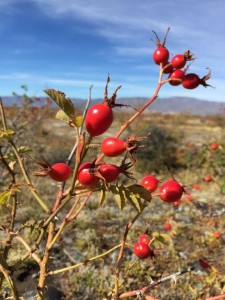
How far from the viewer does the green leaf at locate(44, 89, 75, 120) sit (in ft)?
4.02

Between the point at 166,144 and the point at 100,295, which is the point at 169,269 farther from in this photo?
the point at 166,144

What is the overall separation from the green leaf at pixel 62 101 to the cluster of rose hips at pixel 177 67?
0.43 metres

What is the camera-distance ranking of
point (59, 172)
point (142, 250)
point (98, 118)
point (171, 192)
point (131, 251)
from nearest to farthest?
1. point (98, 118)
2. point (59, 172)
3. point (171, 192)
4. point (142, 250)
5. point (131, 251)

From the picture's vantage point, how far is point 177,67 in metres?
1.55

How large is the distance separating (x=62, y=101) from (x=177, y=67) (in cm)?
52

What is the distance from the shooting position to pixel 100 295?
4266mm

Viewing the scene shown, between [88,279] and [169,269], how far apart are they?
1.10 m

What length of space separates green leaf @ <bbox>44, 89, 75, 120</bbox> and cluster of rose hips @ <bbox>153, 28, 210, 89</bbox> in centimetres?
43

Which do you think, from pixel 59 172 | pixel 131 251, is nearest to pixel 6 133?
pixel 59 172

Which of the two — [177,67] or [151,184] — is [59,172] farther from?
[177,67]

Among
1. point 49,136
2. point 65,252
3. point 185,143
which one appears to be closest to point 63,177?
point 65,252

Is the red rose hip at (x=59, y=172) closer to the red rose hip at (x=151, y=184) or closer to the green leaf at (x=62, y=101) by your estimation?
the green leaf at (x=62, y=101)

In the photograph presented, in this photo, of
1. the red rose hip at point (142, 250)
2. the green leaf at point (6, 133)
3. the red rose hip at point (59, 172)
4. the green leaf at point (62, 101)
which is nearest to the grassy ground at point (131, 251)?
the red rose hip at point (142, 250)

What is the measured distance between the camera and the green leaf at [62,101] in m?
1.23
